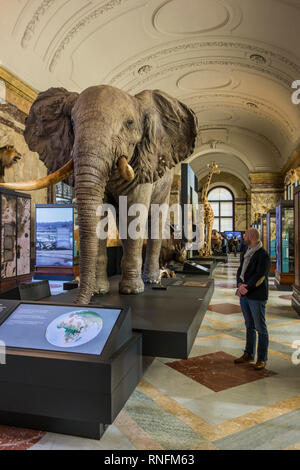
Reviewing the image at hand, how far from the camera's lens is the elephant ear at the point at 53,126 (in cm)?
316

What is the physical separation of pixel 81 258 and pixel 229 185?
32529 millimetres

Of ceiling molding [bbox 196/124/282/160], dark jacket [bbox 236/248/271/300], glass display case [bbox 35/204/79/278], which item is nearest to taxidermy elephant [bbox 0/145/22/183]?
glass display case [bbox 35/204/79/278]

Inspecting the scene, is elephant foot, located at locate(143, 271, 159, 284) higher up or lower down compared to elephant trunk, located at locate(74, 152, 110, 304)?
lower down

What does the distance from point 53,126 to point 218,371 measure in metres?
2.71

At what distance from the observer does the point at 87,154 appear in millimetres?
2604

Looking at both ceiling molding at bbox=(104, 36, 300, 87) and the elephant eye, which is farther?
ceiling molding at bbox=(104, 36, 300, 87)

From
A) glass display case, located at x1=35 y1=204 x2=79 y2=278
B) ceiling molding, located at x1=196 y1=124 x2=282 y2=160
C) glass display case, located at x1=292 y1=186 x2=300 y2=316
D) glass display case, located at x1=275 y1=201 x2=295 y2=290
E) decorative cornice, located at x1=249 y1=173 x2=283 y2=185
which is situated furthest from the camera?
decorative cornice, located at x1=249 y1=173 x2=283 y2=185

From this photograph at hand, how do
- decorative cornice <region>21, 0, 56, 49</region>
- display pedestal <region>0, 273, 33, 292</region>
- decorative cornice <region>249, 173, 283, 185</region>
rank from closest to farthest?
1. display pedestal <region>0, 273, 33, 292</region>
2. decorative cornice <region>21, 0, 56, 49</region>
3. decorative cornice <region>249, 173, 283, 185</region>

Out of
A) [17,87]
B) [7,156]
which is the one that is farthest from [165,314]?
[17,87]

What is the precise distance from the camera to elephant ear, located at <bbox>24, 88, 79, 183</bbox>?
3.16 meters

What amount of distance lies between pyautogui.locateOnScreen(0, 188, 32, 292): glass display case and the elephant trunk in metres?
5.84

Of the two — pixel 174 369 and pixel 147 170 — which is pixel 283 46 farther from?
pixel 174 369

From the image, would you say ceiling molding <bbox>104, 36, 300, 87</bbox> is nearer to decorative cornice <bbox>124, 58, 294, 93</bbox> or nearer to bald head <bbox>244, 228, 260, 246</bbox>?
decorative cornice <bbox>124, 58, 294, 93</bbox>

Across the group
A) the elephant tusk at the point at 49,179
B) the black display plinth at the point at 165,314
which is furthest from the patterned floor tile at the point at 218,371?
the elephant tusk at the point at 49,179
